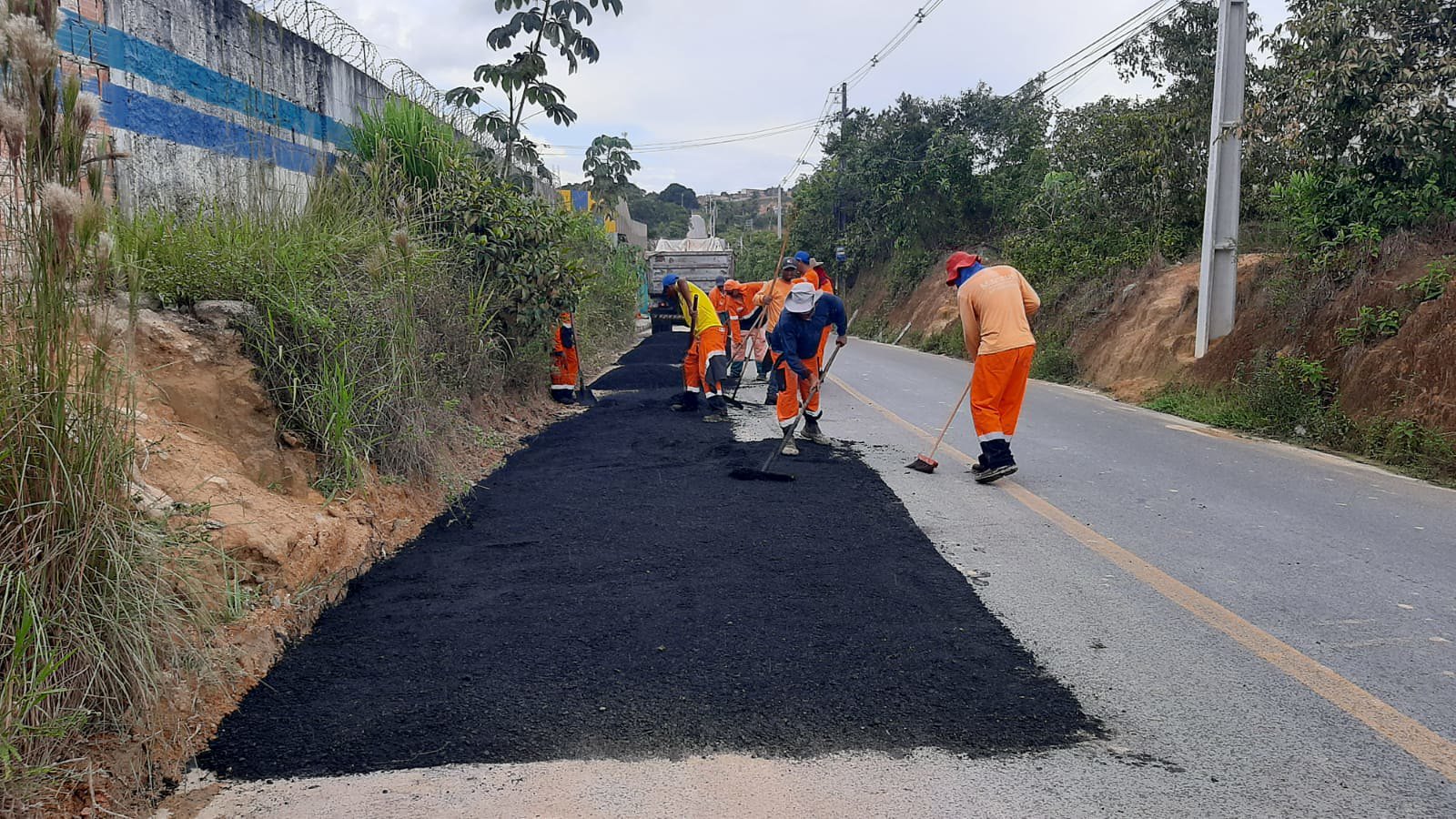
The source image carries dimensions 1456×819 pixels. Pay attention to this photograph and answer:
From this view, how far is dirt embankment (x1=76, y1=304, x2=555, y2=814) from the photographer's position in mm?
2973

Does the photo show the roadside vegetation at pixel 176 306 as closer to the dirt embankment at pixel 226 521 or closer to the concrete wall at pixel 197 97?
the dirt embankment at pixel 226 521

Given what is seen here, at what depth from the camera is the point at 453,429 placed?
Answer: 7.06 m

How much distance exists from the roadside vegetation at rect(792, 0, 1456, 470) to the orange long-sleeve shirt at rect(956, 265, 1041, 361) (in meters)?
3.58

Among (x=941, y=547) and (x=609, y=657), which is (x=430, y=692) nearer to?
(x=609, y=657)

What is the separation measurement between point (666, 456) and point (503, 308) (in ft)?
8.41

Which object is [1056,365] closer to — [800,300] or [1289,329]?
[1289,329]

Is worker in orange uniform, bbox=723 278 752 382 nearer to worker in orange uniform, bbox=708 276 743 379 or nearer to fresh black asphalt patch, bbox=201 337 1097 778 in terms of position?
worker in orange uniform, bbox=708 276 743 379

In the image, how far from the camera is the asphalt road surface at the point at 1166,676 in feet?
9.27

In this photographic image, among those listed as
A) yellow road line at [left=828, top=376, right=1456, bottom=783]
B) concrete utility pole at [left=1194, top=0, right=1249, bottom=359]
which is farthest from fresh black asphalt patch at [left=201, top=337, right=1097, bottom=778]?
concrete utility pole at [left=1194, top=0, right=1249, bottom=359]

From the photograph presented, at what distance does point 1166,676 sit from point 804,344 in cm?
571

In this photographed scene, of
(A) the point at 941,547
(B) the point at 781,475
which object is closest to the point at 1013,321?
(B) the point at 781,475

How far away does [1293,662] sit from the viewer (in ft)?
12.4

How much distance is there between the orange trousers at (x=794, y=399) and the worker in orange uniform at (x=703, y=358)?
1545 millimetres

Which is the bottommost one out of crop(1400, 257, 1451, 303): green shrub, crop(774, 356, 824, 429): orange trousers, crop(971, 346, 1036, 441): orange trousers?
crop(774, 356, 824, 429): orange trousers
